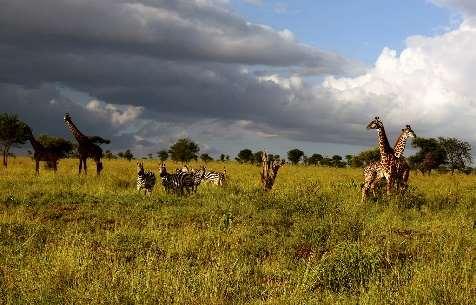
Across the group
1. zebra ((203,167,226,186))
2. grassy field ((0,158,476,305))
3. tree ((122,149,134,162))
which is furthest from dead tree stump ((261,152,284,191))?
tree ((122,149,134,162))

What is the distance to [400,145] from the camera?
65.5 ft

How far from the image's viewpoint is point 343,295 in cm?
915

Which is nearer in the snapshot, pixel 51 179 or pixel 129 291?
pixel 129 291

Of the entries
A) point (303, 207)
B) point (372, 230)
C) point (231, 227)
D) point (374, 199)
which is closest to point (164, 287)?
point (231, 227)

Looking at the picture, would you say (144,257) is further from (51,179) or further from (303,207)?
(51,179)

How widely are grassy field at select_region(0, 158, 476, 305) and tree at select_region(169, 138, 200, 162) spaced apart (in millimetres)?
37471

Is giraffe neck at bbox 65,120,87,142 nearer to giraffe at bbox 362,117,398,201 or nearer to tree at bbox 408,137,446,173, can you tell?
giraffe at bbox 362,117,398,201

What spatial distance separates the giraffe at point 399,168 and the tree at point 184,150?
3902cm

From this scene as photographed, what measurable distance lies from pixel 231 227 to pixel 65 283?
5.49m

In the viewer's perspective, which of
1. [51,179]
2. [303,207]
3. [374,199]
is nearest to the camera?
[303,207]

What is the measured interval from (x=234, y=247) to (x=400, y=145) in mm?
9905

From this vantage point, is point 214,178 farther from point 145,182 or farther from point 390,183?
point 390,183

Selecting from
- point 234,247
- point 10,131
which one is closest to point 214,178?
point 234,247

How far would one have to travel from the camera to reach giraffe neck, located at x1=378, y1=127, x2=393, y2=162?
19.3m
